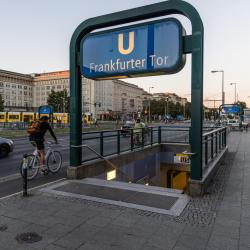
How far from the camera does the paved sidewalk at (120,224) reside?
3.69 metres

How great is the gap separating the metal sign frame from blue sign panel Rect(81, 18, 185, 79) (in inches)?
9.0

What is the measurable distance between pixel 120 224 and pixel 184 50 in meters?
3.85

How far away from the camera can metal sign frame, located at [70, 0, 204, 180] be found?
587 cm

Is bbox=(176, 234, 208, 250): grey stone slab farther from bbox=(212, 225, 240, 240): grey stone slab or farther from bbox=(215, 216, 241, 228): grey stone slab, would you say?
bbox=(215, 216, 241, 228): grey stone slab

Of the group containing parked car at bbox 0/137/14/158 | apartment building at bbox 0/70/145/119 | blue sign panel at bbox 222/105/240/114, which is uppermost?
apartment building at bbox 0/70/145/119

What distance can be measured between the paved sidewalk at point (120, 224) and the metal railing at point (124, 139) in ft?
10.2

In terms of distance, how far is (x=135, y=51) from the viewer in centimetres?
664

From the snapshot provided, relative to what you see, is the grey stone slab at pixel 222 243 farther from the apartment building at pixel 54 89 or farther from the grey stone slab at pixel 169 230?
the apartment building at pixel 54 89

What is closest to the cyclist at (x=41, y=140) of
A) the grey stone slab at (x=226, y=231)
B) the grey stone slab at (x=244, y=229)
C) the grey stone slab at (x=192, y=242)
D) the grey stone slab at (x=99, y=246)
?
the grey stone slab at (x=99, y=246)

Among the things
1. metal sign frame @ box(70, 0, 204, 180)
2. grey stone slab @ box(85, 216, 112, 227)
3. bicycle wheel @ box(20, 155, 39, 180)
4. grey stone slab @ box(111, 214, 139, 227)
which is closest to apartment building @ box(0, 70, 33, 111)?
bicycle wheel @ box(20, 155, 39, 180)

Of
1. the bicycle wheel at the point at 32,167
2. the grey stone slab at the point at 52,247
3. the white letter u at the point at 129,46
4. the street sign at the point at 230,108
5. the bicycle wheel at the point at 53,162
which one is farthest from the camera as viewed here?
the street sign at the point at 230,108

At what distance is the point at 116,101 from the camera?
14488cm

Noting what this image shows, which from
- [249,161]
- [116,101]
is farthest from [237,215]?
[116,101]

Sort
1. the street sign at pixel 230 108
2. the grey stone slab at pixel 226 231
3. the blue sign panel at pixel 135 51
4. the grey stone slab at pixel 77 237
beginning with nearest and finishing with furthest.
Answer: the grey stone slab at pixel 77 237, the grey stone slab at pixel 226 231, the blue sign panel at pixel 135 51, the street sign at pixel 230 108
